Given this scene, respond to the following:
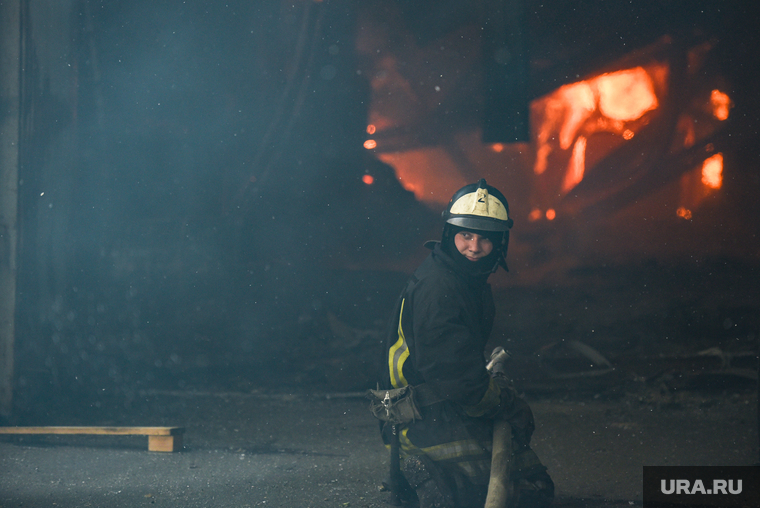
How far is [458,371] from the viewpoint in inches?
95.2

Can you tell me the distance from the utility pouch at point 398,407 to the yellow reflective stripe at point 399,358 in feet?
0.16

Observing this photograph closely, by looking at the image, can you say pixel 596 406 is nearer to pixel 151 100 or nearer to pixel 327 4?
pixel 327 4

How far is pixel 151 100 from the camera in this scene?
4.85 m

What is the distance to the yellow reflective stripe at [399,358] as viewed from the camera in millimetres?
2695

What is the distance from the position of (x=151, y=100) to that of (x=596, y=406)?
14.4 ft

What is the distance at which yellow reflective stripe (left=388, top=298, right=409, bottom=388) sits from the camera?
2.70 meters

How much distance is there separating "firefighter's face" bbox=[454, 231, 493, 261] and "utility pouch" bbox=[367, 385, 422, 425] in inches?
25.9

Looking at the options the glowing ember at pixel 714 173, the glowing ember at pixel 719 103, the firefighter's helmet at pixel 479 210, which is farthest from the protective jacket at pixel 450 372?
the glowing ember at pixel 719 103

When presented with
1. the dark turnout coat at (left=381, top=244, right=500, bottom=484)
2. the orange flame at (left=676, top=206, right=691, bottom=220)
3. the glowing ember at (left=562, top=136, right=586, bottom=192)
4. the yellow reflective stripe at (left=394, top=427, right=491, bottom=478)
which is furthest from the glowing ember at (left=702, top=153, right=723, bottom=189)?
the yellow reflective stripe at (left=394, top=427, right=491, bottom=478)

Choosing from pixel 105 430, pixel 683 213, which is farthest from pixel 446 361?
pixel 683 213

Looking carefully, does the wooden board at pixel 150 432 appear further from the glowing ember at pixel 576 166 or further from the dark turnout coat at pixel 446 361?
the glowing ember at pixel 576 166

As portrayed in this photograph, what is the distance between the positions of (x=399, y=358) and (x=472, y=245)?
24.2 inches

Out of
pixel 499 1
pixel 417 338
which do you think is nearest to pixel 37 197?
pixel 417 338

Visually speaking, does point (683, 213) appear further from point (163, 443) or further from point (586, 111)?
point (163, 443)
